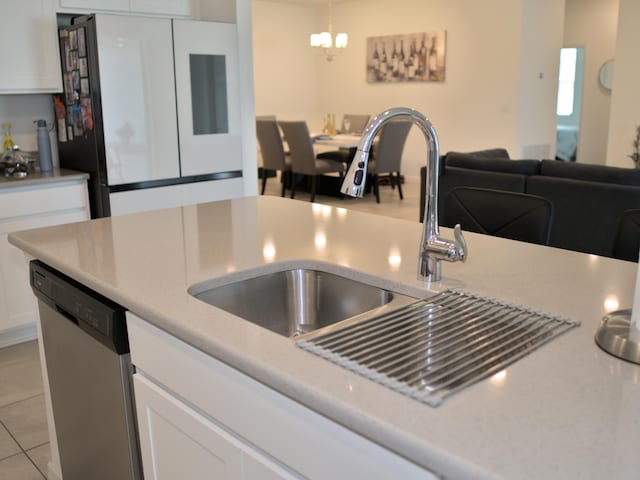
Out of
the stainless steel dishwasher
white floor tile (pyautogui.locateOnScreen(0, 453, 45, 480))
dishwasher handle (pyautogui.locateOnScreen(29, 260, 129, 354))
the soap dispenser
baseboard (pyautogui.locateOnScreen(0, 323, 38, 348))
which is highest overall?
the soap dispenser

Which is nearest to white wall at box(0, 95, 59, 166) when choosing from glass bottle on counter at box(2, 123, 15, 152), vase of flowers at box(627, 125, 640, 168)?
glass bottle on counter at box(2, 123, 15, 152)

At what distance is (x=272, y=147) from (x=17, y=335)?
4563 millimetres

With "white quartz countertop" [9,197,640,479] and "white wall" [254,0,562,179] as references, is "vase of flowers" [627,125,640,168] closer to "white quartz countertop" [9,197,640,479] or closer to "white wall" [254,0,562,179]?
"white wall" [254,0,562,179]

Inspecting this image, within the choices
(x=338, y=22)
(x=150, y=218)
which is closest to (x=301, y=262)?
(x=150, y=218)

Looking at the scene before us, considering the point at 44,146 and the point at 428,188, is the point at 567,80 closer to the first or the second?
the point at 44,146

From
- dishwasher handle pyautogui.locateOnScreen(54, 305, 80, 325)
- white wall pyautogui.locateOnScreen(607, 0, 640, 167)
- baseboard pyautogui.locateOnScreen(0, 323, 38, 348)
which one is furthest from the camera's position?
white wall pyautogui.locateOnScreen(607, 0, 640, 167)

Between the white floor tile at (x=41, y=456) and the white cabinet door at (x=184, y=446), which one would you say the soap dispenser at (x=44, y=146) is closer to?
the white floor tile at (x=41, y=456)

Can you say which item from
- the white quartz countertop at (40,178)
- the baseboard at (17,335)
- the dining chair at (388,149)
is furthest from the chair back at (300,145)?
the baseboard at (17,335)

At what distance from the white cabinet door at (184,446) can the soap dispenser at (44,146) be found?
2.57 m

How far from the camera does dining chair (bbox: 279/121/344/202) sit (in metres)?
6.95

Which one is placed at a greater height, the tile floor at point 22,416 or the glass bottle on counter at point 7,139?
the glass bottle on counter at point 7,139

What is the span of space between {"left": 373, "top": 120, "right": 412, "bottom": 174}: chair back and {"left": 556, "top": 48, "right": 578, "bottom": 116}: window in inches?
164

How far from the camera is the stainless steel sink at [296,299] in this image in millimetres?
1577

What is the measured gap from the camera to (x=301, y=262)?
1701 millimetres
